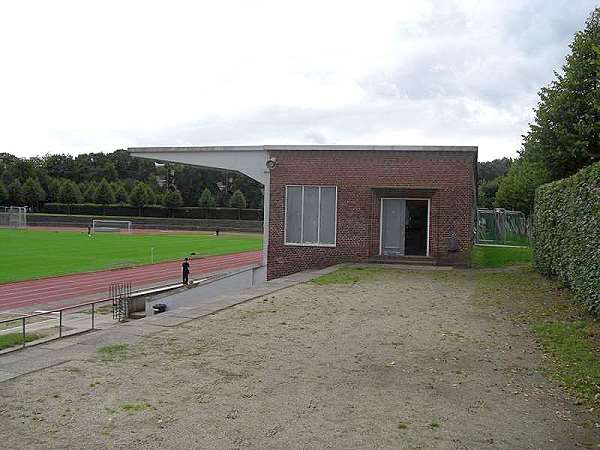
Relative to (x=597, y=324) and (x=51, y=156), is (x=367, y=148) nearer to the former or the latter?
(x=597, y=324)

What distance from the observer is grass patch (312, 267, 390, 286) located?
1621 cm

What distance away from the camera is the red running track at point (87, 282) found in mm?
22289

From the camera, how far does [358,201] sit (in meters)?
22.0

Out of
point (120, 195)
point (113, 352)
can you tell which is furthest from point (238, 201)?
point (113, 352)

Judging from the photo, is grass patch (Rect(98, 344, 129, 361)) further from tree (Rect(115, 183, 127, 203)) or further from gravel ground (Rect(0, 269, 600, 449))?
tree (Rect(115, 183, 127, 203))

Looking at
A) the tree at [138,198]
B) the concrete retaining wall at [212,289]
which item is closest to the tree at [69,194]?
the tree at [138,198]

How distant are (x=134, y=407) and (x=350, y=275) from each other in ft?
39.9

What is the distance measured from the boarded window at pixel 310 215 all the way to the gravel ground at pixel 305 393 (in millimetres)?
12278

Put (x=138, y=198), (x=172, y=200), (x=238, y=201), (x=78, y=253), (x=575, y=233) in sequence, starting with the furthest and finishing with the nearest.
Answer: (x=238, y=201), (x=172, y=200), (x=138, y=198), (x=78, y=253), (x=575, y=233)

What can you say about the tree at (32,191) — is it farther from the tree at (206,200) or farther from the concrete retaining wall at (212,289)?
the concrete retaining wall at (212,289)

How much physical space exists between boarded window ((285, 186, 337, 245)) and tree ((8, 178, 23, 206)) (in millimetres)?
81328

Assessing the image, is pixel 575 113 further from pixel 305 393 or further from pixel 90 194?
pixel 90 194

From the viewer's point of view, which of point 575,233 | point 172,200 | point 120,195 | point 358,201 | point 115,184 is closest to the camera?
point 575,233

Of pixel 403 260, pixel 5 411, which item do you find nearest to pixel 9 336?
pixel 5 411
